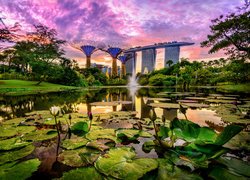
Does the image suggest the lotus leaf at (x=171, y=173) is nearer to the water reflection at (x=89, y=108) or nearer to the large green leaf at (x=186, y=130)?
the large green leaf at (x=186, y=130)

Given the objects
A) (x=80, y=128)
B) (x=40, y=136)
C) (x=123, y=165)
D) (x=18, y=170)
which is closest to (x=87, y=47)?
(x=40, y=136)

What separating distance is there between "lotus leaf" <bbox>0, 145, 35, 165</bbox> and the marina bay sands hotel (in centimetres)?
7766

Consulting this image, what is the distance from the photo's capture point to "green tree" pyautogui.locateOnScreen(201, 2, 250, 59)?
31.6 feet

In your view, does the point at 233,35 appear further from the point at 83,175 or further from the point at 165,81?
the point at 165,81

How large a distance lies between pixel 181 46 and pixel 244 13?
3189 inches

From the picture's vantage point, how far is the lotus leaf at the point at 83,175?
1544 millimetres

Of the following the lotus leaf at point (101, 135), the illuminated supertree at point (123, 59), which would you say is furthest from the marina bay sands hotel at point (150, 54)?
the lotus leaf at point (101, 135)

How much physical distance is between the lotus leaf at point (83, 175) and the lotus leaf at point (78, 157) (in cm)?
20

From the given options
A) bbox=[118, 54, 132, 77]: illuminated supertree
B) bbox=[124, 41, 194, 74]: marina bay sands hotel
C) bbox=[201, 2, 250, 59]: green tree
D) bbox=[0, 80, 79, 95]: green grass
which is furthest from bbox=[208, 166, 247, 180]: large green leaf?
bbox=[124, 41, 194, 74]: marina bay sands hotel

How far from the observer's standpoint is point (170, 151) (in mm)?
2049

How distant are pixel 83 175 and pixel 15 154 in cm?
101

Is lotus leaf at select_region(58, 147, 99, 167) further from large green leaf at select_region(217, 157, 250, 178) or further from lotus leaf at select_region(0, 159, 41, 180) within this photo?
large green leaf at select_region(217, 157, 250, 178)

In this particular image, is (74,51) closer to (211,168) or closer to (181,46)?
(181,46)

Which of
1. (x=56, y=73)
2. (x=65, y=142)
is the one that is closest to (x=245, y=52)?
(x=65, y=142)
